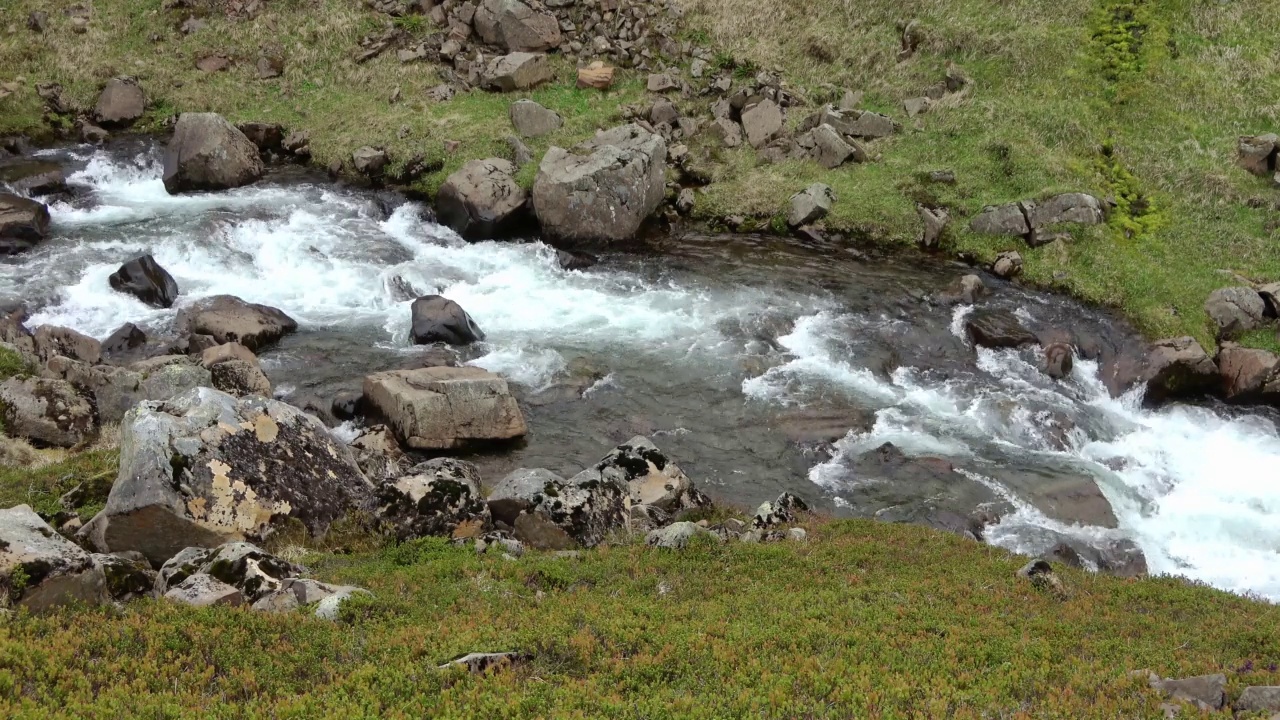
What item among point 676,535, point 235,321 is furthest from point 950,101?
point 235,321

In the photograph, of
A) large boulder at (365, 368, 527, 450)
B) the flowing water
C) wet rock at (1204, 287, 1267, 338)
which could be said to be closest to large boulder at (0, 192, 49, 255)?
the flowing water

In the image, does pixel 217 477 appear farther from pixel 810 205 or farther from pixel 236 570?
pixel 810 205

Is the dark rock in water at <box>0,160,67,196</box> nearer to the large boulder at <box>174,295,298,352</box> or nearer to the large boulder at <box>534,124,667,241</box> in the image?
the large boulder at <box>174,295,298,352</box>

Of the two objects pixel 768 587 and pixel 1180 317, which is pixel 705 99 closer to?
pixel 1180 317

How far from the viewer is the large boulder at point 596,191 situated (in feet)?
125

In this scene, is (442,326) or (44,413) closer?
(44,413)

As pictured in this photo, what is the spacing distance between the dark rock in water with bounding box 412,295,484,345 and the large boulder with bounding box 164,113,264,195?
1671cm

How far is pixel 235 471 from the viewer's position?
18.0 meters

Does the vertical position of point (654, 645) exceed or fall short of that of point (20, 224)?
it exceeds it

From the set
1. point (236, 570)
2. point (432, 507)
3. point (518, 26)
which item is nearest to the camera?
point (236, 570)

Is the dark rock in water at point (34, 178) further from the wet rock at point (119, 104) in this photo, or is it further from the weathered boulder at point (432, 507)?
the weathered boulder at point (432, 507)

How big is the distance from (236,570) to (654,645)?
7.01m

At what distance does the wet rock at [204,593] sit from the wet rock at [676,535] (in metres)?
8.14

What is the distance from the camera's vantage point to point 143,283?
31906mm
